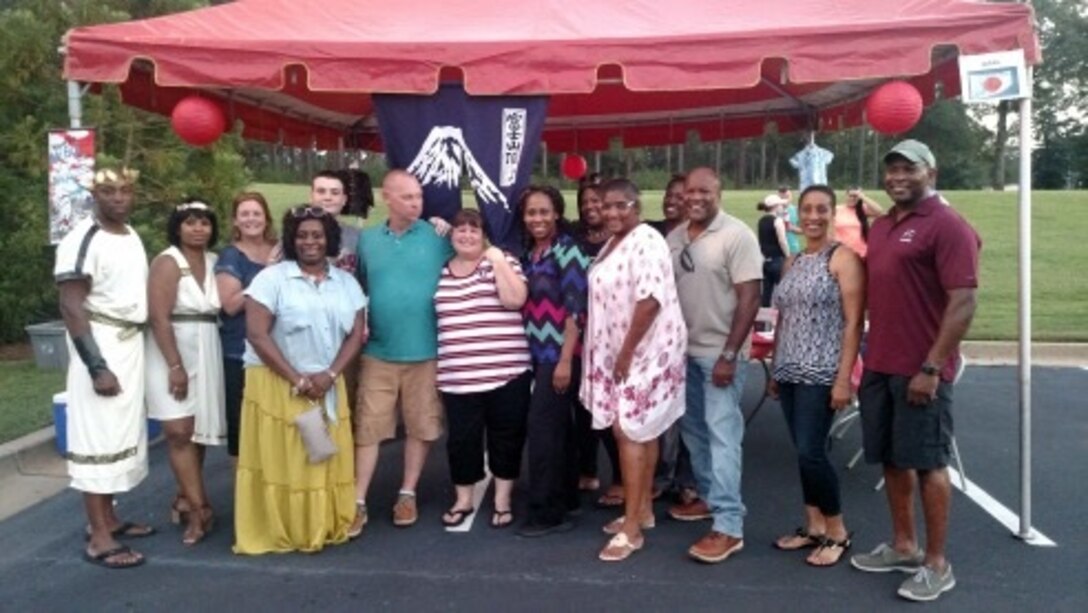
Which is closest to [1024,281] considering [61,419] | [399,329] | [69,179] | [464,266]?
[464,266]

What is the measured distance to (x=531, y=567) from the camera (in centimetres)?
388

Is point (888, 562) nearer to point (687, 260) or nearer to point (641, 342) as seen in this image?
point (641, 342)

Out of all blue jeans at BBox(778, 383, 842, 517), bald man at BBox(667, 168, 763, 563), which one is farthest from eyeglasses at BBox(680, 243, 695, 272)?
blue jeans at BBox(778, 383, 842, 517)

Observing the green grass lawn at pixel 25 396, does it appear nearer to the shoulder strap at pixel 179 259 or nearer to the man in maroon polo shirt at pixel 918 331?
the shoulder strap at pixel 179 259

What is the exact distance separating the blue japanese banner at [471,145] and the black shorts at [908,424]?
1.87 metres

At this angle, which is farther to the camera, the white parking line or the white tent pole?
the white parking line

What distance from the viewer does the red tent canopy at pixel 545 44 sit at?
3.96 meters

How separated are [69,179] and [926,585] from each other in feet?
13.5

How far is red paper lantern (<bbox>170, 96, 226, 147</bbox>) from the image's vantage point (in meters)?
4.54

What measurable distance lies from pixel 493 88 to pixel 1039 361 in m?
7.24

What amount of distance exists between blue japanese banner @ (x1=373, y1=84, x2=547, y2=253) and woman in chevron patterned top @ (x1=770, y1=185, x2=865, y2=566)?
1.41m

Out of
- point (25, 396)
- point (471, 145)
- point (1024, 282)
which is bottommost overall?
point (25, 396)

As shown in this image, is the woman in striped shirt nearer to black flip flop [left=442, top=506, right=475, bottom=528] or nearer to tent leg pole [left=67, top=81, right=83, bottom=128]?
black flip flop [left=442, top=506, right=475, bottom=528]

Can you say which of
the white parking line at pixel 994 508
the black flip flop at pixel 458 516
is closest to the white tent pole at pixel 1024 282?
the white parking line at pixel 994 508
